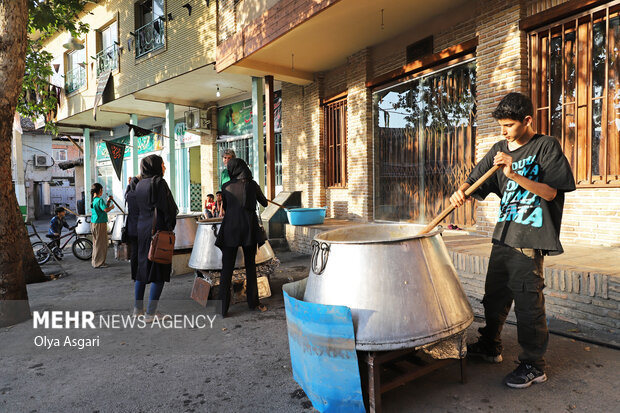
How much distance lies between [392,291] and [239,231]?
8.36 ft

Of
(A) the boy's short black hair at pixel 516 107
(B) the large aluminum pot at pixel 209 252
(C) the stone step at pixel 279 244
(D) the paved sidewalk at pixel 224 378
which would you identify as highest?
(A) the boy's short black hair at pixel 516 107

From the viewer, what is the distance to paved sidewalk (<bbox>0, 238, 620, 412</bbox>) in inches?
99.5

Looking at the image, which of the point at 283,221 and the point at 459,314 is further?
the point at 283,221

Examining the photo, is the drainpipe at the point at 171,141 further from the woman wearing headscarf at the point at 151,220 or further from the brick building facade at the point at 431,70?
the woman wearing headscarf at the point at 151,220

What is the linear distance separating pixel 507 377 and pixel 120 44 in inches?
581

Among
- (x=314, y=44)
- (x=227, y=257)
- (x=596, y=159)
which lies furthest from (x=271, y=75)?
(x=596, y=159)

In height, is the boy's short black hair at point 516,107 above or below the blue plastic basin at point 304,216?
above

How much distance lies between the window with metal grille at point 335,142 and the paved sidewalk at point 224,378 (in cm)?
627

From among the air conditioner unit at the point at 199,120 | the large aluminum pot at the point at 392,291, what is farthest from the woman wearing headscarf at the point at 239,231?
the air conditioner unit at the point at 199,120

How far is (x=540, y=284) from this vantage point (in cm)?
260

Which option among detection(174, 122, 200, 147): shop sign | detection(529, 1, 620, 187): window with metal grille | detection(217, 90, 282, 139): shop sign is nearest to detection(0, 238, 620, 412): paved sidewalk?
detection(529, 1, 620, 187): window with metal grille

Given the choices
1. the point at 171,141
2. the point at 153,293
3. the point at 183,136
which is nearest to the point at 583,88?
the point at 153,293

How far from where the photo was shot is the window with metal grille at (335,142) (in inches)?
391

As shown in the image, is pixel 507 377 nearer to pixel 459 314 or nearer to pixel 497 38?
pixel 459 314
